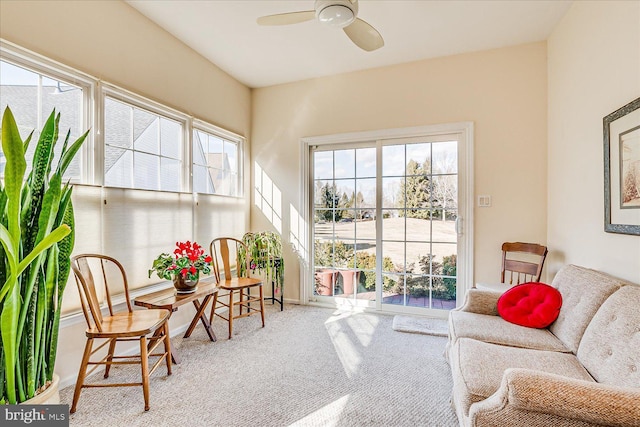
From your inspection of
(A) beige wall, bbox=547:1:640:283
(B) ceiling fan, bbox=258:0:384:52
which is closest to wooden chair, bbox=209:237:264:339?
(B) ceiling fan, bbox=258:0:384:52

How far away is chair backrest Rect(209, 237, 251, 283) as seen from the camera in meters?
3.18

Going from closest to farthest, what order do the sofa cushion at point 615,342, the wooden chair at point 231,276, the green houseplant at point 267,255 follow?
the sofa cushion at point 615,342, the wooden chair at point 231,276, the green houseplant at point 267,255

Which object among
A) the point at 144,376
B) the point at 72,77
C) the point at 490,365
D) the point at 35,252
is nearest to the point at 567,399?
the point at 490,365

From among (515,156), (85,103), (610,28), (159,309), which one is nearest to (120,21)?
(85,103)

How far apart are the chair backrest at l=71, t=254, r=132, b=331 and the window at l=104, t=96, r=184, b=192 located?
60 cm

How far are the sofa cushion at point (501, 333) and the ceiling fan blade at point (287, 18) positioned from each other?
2204 millimetres

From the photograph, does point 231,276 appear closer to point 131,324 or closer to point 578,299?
point 131,324

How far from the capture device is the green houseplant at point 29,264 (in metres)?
1.37

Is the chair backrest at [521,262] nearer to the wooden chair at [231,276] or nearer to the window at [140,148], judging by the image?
the wooden chair at [231,276]

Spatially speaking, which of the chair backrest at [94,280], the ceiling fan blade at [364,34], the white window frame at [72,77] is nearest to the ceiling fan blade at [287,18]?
the ceiling fan blade at [364,34]

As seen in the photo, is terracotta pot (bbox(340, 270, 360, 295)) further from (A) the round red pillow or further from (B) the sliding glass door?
(A) the round red pillow

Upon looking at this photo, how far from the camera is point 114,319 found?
201 centimetres

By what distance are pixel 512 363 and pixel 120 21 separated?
3456 millimetres

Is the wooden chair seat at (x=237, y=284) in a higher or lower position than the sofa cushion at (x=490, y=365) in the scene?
higher
